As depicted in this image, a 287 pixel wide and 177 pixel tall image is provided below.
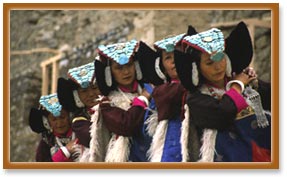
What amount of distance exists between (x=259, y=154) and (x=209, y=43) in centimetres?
54

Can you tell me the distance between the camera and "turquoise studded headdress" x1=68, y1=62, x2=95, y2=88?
6.43 m

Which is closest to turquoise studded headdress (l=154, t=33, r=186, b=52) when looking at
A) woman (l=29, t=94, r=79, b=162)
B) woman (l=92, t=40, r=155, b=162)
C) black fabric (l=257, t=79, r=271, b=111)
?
woman (l=92, t=40, r=155, b=162)

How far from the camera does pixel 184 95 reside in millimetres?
5863

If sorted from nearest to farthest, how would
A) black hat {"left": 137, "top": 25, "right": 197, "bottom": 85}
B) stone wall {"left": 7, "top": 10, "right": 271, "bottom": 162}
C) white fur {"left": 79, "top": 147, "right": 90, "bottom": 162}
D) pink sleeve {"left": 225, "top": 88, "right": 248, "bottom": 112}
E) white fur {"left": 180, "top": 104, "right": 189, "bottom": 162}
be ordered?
1. pink sleeve {"left": 225, "top": 88, "right": 248, "bottom": 112}
2. white fur {"left": 180, "top": 104, "right": 189, "bottom": 162}
3. black hat {"left": 137, "top": 25, "right": 197, "bottom": 85}
4. white fur {"left": 79, "top": 147, "right": 90, "bottom": 162}
5. stone wall {"left": 7, "top": 10, "right": 271, "bottom": 162}

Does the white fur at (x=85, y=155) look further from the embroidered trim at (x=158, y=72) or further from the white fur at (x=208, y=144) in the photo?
the white fur at (x=208, y=144)

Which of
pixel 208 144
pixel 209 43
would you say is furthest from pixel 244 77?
pixel 208 144

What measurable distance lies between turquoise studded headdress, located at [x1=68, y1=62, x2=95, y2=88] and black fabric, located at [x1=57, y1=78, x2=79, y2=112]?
0.04 m

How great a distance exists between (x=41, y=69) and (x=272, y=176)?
5.54 meters

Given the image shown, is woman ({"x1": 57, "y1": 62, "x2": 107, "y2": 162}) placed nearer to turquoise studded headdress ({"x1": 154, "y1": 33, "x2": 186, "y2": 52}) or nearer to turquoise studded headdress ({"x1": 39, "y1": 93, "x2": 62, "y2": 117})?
turquoise studded headdress ({"x1": 39, "y1": 93, "x2": 62, "y2": 117})

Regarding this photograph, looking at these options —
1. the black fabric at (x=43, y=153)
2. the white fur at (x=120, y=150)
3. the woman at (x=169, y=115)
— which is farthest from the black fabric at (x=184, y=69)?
the black fabric at (x=43, y=153)

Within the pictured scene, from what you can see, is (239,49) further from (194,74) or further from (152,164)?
(152,164)

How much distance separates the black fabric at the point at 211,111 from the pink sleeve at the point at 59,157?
0.91 metres

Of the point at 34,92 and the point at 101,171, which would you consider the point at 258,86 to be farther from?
the point at 34,92

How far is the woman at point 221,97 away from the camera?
18.8ft
